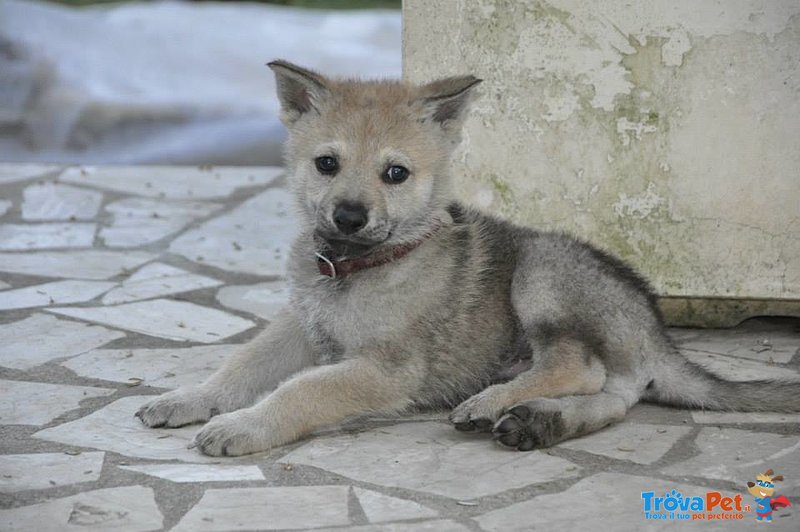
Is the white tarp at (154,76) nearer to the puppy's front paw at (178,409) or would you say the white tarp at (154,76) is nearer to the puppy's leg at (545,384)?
the puppy's front paw at (178,409)

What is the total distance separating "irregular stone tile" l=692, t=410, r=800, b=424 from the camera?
4.24 metres

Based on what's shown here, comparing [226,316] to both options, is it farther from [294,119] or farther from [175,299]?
[294,119]

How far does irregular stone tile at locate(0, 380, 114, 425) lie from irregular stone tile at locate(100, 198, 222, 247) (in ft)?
7.70

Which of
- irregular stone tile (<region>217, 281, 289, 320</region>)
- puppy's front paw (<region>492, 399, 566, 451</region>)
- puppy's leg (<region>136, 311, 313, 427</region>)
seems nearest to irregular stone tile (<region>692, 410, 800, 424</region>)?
puppy's front paw (<region>492, 399, 566, 451</region>)

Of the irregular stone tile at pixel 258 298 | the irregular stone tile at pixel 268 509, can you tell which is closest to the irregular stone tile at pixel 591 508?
the irregular stone tile at pixel 268 509

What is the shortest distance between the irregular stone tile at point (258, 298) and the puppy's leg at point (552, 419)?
1.92 m

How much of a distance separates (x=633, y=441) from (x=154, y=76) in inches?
271

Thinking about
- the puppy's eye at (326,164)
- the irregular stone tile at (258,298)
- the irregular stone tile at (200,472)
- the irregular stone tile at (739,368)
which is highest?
the puppy's eye at (326,164)

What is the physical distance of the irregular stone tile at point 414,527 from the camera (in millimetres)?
3293

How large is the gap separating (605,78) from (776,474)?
2.23 meters

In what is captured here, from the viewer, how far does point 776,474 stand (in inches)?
147

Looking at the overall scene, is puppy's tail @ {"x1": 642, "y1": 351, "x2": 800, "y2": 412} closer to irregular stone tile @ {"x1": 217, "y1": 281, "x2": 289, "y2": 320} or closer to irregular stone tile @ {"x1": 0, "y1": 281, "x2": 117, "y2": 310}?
irregular stone tile @ {"x1": 217, "y1": 281, "x2": 289, "y2": 320}

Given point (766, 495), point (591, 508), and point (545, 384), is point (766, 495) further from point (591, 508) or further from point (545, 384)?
point (545, 384)

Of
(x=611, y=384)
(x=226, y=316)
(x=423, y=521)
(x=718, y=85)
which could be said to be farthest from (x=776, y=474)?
(x=226, y=316)
